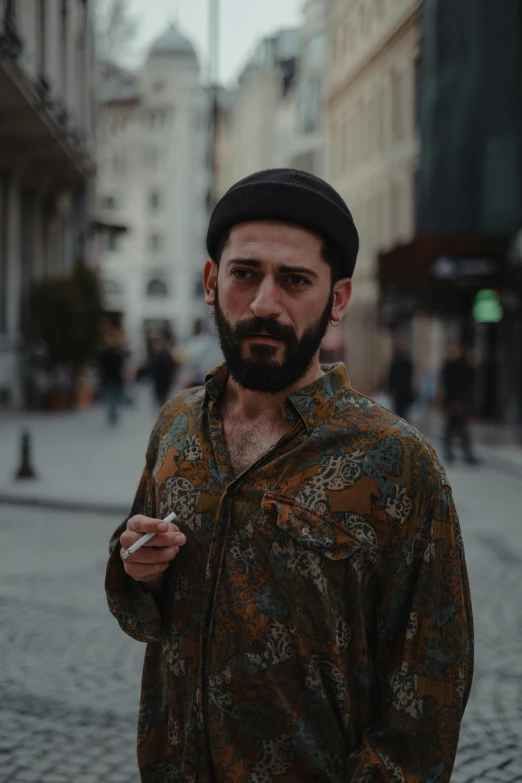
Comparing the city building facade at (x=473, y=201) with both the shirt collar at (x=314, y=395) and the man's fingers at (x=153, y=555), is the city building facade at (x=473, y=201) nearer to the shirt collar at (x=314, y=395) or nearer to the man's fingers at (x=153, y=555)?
the shirt collar at (x=314, y=395)

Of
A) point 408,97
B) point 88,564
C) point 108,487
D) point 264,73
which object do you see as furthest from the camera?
point 264,73

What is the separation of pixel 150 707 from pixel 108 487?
29.9 ft

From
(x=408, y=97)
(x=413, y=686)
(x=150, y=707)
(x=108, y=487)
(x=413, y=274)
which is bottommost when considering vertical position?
(x=108, y=487)

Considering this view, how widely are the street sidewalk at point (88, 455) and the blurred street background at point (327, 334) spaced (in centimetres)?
6

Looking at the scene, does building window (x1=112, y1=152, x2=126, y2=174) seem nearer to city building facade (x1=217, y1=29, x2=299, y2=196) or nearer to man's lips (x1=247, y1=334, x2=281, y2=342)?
city building facade (x1=217, y1=29, x2=299, y2=196)

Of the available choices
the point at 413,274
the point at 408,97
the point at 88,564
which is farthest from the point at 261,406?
the point at 408,97

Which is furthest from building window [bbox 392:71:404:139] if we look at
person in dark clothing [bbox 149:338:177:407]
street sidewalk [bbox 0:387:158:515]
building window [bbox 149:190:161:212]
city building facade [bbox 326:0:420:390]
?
building window [bbox 149:190:161:212]

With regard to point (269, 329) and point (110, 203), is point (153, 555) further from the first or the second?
point (110, 203)

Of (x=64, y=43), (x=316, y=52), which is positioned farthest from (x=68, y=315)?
(x=316, y=52)

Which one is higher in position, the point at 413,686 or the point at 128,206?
the point at 128,206

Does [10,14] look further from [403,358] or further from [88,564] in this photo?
[88,564]

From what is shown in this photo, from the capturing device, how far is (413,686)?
1.88 m

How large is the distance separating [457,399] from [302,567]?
13.0 metres

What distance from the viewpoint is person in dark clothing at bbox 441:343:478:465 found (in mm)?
14250
